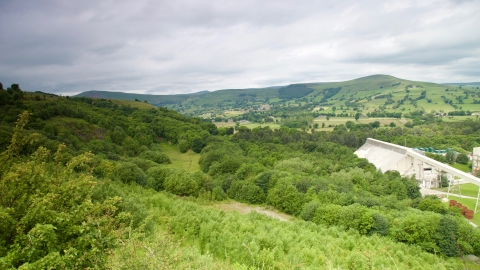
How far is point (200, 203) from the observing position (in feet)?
138

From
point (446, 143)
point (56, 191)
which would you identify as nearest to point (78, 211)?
point (56, 191)

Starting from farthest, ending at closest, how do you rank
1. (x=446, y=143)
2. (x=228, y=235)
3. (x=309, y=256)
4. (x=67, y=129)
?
(x=446, y=143) → (x=67, y=129) → (x=228, y=235) → (x=309, y=256)

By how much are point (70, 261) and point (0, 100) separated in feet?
299

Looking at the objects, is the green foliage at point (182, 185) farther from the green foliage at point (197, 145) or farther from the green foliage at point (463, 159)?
the green foliage at point (463, 159)

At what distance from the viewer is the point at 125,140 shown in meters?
78.1

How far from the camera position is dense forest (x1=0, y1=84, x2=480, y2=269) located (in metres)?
8.65

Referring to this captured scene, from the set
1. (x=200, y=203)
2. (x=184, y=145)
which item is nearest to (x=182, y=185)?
(x=200, y=203)

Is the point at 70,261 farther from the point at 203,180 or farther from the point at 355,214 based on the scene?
the point at 203,180

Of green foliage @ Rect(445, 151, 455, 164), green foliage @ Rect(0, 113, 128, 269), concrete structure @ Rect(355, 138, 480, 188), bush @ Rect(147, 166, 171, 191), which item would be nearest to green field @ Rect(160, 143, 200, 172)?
bush @ Rect(147, 166, 171, 191)

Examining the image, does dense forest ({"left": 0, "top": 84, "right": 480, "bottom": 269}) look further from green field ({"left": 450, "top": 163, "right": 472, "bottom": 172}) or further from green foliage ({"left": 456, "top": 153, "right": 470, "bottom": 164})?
green field ({"left": 450, "top": 163, "right": 472, "bottom": 172})

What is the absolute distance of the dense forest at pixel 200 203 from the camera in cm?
865

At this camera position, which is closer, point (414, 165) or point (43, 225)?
point (43, 225)

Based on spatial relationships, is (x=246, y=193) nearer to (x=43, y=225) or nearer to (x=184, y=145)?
(x=43, y=225)

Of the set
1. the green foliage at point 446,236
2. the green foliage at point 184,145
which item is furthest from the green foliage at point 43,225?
the green foliage at point 184,145
